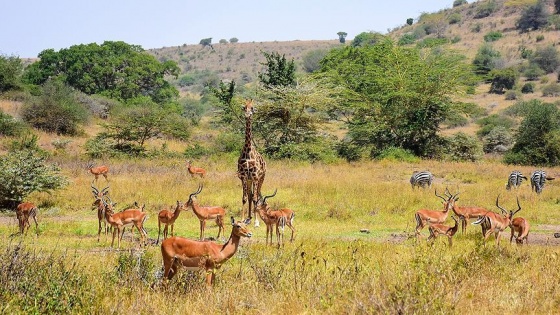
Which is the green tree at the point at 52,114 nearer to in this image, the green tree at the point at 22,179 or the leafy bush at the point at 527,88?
the green tree at the point at 22,179

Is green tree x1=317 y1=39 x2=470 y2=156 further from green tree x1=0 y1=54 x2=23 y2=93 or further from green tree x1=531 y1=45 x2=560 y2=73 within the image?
green tree x1=531 y1=45 x2=560 y2=73

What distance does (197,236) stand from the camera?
14.3 m

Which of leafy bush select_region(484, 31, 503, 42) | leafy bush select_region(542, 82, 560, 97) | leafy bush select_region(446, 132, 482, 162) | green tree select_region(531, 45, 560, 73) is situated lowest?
leafy bush select_region(446, 132, 482, 162)

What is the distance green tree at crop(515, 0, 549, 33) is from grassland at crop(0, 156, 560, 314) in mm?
78837

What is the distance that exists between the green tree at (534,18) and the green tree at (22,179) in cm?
8679

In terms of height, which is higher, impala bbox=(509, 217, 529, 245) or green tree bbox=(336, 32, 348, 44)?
green tree bbox=(336, 32, 348, 44)

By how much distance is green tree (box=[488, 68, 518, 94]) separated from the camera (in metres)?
66.9

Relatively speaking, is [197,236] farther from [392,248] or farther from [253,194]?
[392,248]

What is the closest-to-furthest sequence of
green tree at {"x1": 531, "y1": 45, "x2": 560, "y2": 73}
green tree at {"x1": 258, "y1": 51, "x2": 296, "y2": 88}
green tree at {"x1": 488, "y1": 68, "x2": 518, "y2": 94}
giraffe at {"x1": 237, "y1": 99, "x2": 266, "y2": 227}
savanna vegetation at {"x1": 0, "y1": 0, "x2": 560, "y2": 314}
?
savanna vegetation at {"x1": 0, "y1": 0, "x2": 560, "y2": 314} → giraffe at {"x1": 237, "y1": 99, "x2": 266, "y2": 227} → green tree at {"x1": 258, "y1": 51, "x2": 296, "y2": 88} → green tree at {"x1": 488, "y1": 68, "x2": 518, "y2": 94} → green tree at {"x1": 531, "y1": 45, "x2": 560, "y2": 73}

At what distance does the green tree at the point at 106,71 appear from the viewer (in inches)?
2299

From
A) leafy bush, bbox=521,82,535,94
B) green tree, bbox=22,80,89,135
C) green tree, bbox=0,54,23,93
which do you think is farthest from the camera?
leafy bush, bbox=521,82,535,94

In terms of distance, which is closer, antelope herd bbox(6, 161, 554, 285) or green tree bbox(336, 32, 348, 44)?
Result: antelope herd bbox(6, 161, 554, 285)

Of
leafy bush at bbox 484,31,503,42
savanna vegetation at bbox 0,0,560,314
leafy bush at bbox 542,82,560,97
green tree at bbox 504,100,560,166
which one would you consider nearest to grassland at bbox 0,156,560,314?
savanna vegetation at bbox 0,0,560,314

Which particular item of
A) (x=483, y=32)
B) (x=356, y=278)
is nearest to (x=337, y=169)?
(x=356, y=278)
